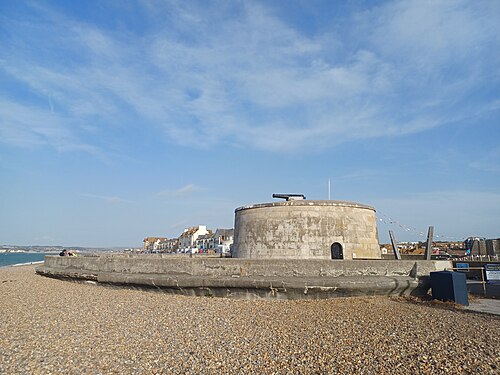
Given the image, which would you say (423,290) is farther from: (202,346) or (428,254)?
(202,346)

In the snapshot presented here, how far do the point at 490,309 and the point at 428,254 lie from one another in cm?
385

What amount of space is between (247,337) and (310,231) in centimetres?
757

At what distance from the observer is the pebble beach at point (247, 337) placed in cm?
448

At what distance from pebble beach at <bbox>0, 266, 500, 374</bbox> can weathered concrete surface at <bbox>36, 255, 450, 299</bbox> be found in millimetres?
373

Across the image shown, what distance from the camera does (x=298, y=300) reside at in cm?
898

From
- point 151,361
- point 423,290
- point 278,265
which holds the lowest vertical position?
point 151,361

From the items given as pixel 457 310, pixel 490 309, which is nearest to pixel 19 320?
pixel 457 310

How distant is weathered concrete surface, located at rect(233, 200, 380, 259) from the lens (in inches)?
505

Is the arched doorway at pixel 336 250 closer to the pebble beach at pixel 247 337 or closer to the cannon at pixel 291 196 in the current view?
the cannon at pixel 291 196

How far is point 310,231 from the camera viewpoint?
12.9 metres

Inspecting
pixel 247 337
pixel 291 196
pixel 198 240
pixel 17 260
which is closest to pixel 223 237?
pixel 198 240

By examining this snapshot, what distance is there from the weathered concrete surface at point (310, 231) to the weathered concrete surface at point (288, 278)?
337 cm

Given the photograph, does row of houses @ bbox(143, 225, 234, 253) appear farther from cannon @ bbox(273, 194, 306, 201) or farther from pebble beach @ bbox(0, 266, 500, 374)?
pebble beach @ bbox(0, 266, 500, 374)

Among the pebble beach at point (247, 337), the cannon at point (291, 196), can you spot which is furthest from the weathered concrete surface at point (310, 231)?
the pebble beach at point (247, 337)
